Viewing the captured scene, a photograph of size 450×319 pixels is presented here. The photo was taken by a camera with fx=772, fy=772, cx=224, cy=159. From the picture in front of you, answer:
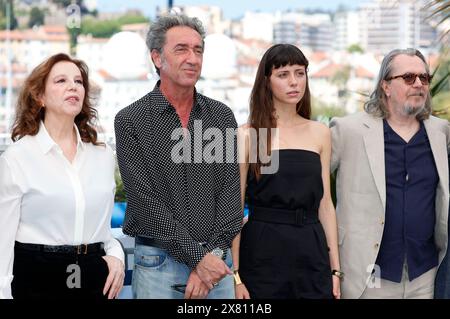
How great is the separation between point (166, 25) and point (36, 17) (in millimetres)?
53346

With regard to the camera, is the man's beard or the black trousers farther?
the man's beard

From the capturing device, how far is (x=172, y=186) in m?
2.83

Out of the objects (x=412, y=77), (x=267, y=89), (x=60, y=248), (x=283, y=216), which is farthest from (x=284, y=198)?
(x=60, y=248)

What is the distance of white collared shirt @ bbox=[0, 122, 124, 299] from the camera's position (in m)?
2.56

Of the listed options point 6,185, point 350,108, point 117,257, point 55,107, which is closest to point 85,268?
point 117,257

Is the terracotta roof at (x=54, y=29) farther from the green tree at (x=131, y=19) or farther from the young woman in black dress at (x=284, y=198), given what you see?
the young woman in black dress at (x=284, y=198)

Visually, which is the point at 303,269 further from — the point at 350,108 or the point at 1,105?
the point at 1,105

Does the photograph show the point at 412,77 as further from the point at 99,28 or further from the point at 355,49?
the point at 355,49

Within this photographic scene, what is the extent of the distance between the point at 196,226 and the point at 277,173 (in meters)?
0.40

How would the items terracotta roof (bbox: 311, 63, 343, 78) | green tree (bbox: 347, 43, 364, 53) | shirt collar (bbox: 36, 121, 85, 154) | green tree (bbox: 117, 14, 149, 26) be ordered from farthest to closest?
green tree (bbox: 347, 43, 364, 53)
green tree (bbox: 117, 14, 149, 26)
terracotta roof (bbox: 311, 63, 343, 78)
shirt collar (bbox: 36, 121, 85, 154)

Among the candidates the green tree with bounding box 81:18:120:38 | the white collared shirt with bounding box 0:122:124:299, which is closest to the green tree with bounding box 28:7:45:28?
the green tree with bounding box 81:18:120:38

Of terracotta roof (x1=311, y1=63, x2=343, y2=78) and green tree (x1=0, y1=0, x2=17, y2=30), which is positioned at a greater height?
green tree (x1=0, y1=0, x2=17, y2=30)

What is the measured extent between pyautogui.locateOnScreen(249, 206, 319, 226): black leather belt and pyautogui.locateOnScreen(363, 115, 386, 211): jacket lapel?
1.00 feet

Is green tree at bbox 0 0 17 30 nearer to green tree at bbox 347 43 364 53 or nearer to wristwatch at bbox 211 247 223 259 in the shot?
green tree at bbox 347 43 364 53
